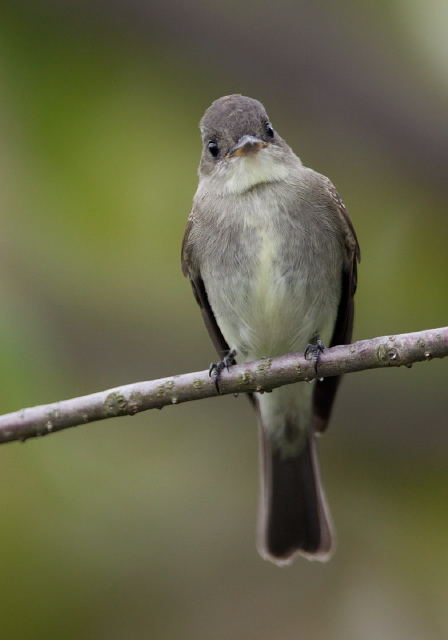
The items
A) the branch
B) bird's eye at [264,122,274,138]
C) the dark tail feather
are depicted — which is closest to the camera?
the branch

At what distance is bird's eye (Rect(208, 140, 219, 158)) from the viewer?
15.7 ft

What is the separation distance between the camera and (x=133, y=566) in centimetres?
502

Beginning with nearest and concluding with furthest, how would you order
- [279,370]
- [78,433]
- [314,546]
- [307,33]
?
[279,370], [307,33], [314,546], [78,433]

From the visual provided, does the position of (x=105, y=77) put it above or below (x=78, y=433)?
above

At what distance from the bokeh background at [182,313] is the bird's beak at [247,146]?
518 millimetres

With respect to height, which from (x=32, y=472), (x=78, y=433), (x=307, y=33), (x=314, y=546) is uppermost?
(x=307, y=33)

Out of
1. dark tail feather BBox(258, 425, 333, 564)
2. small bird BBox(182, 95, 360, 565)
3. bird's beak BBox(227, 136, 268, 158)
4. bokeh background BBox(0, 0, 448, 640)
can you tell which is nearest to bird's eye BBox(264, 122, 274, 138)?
small bird BBox(182, 95, 360, 565)

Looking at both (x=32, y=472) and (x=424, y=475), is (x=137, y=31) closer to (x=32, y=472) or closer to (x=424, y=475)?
(x=32, y=472)

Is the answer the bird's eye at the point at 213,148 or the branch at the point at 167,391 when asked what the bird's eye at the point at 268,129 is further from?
the branch at the point at 167,391

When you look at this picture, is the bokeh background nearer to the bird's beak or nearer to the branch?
the bird's beak

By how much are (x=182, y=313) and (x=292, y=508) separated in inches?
49.4

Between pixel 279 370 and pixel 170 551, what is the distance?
1966 millimetres

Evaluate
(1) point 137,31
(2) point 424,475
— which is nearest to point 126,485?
(2) point 424,475

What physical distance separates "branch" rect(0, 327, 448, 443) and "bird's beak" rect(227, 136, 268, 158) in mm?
1254
